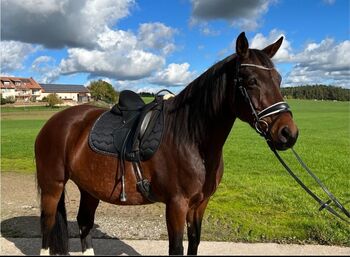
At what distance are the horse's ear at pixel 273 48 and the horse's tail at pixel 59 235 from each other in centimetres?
279

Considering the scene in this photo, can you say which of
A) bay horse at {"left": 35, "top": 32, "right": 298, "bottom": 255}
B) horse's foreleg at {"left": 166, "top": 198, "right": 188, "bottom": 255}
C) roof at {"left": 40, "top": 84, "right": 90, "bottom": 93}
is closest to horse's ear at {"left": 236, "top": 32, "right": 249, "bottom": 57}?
bay horse at {"left": 35, "top": 32, "right": 298, "bottom": 255}

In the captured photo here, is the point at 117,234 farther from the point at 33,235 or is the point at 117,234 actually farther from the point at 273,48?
the point at 273,48

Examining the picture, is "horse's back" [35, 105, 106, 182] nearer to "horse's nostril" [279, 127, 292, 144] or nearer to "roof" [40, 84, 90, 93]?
"horse's nostril" [279, 127, 292, 144]

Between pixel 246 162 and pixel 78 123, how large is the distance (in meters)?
9.99

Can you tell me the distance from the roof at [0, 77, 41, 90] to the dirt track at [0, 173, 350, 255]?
123m

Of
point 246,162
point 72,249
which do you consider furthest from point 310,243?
point 246,162

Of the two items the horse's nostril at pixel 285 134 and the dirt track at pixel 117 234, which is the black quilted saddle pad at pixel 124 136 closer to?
the horse's nostril at pixel 285 134

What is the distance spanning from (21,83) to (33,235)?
5170 inches

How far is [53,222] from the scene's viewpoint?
170 inches

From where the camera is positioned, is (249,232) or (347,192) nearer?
(249,232)

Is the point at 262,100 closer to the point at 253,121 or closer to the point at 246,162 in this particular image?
the point at 253,121

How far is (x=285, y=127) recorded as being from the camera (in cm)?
278

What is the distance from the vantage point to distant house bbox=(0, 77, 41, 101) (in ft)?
392

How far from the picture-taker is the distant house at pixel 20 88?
11946 cm
